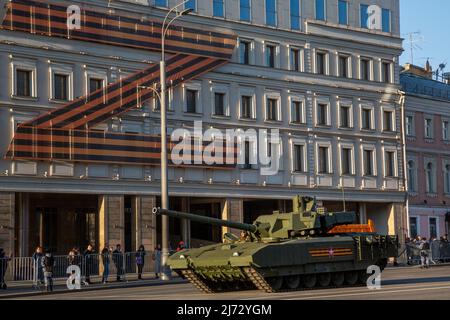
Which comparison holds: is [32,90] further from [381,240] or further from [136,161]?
[381,240]

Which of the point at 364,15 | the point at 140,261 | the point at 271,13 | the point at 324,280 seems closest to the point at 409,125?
the point at 364,15

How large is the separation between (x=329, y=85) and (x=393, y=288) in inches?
1154

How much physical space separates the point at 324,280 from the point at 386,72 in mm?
32479

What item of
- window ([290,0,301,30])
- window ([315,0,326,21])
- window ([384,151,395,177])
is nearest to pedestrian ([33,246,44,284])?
window ([290,0,301,30])

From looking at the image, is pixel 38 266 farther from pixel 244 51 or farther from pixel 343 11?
pixel 343 11

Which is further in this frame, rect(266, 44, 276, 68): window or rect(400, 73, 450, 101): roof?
rect(400, 73, 450, 101): roof

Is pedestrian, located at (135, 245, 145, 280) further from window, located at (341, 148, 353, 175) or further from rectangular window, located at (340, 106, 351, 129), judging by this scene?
rectangular window, located at (340, 106, 351, 129)

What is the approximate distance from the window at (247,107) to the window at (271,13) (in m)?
4.56

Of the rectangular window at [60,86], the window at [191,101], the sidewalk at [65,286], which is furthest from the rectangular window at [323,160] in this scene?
the rectangular window at [60,86]

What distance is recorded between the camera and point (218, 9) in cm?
4909

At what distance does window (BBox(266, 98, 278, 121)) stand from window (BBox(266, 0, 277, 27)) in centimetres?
427

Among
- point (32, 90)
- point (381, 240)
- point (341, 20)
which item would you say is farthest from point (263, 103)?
point (381, 240)

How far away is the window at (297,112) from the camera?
52062 mm

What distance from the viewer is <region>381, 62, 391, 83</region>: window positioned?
57.3m
